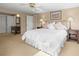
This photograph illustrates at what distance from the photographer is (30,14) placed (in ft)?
6.33

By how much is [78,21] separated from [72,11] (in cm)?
21

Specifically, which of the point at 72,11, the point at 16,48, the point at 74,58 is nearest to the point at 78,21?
the point at 72,11

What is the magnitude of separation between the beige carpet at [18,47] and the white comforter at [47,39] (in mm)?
123

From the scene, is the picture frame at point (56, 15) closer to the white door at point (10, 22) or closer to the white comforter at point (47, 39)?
the white comforter at point (47, 39)

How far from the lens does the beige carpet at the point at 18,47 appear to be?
1854mm

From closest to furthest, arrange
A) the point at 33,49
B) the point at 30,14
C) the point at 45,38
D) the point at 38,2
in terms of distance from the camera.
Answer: the point at 38,2 → the point at 30,14 → the point at 45,38 → the point at 33,49

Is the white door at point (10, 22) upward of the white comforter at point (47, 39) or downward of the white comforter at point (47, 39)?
upward

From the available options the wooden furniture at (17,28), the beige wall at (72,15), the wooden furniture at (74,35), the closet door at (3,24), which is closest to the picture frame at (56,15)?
the beige wall at (72,15)

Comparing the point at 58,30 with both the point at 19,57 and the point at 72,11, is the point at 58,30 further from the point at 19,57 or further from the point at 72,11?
the point at 19,57

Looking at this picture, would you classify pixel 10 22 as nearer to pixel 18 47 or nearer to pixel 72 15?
pixel 18 47

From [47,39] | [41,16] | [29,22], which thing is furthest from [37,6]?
[47,39]

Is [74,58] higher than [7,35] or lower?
lower

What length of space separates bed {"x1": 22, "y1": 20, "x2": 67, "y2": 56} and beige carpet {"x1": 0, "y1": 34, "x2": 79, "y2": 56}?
0.35ft

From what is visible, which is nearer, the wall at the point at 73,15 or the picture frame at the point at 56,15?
the wall at the point at 73,15
